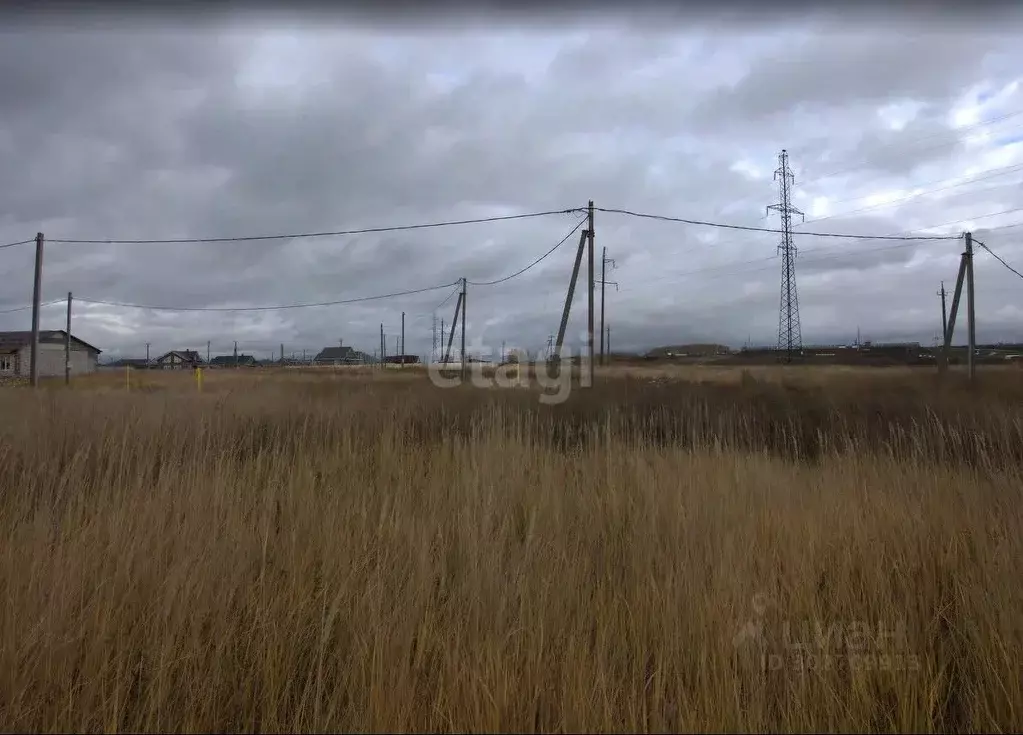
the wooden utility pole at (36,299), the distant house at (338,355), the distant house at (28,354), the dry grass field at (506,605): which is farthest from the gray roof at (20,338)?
the dry grass field at (506,605)

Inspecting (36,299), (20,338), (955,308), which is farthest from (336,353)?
(955,308)

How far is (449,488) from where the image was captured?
436cm

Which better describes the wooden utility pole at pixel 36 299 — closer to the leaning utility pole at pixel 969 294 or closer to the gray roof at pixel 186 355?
the leaning utility pole at pixel 969 294

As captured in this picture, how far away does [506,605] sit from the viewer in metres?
2.40

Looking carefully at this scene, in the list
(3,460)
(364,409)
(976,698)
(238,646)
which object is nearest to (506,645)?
(238,646)

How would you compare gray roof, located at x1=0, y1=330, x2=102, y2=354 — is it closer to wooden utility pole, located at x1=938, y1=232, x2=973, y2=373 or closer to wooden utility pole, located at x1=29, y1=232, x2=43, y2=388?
wooden utility pole, located at x1=29, y1=232, x2=43, y2=388
